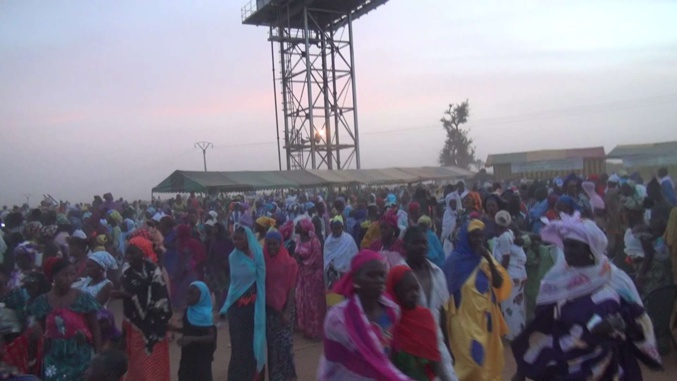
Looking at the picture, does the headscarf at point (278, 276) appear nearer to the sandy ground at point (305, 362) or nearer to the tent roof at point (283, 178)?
the sandy ground at point (305, 362)

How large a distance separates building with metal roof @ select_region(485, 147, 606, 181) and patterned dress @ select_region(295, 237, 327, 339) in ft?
77.4

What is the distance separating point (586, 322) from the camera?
355 centimetres

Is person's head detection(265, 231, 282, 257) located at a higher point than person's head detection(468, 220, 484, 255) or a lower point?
lower

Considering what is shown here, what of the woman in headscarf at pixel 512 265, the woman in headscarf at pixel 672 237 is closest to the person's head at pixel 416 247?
the woman in headscarf at pixel 512 265

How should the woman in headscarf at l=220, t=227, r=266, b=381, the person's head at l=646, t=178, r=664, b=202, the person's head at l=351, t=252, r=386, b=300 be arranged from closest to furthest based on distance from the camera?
the person's head at l=351, t=252, r=386, b=300 → the woman in headscarf at l=220, t=227, r=266, b=381 → the person's head at l=646, t=178, r=664, b=202

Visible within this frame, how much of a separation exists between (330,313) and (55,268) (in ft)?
8.26

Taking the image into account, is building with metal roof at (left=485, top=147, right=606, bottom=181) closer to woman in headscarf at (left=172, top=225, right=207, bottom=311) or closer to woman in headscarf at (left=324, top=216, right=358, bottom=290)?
woman in headscarf at (left=324, top=216, right=358, bottom=290)

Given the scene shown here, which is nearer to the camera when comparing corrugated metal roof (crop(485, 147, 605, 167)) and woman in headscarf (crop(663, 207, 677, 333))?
woman in headscarf (crop(663, 207, 677, 333))

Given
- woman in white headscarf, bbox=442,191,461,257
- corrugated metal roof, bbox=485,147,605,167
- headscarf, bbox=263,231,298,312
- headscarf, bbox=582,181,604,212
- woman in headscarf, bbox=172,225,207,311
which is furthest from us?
corrugated metal roof, bbox=485,147,605,167

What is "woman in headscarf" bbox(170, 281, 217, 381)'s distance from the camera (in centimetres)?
527

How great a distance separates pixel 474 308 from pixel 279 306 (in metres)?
2.06

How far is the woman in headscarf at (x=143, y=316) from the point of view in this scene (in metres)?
5.04

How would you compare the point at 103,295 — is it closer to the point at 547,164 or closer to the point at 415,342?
the point at 415,342

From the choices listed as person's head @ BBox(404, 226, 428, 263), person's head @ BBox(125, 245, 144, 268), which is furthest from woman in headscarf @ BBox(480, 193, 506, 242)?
person's head @ BBox(125, 245, 144, 268)
